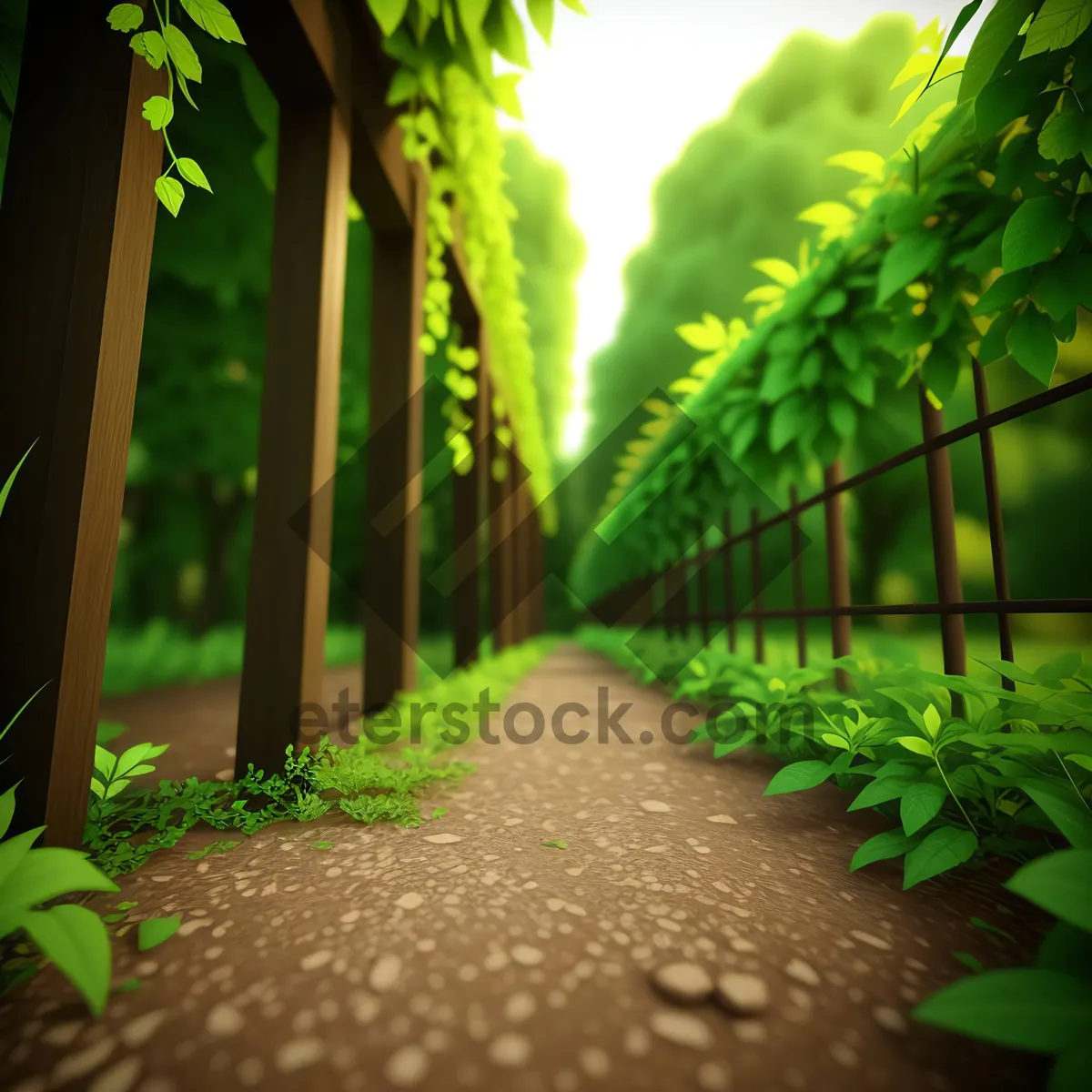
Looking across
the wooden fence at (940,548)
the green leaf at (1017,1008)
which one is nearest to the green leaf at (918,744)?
the wooden fence at (940,548)

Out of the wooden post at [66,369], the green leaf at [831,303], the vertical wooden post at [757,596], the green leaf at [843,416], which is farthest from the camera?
the vertical wooden post at [757,596]

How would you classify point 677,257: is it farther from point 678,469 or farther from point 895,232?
point 895,232

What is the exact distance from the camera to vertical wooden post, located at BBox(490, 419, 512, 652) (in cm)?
565

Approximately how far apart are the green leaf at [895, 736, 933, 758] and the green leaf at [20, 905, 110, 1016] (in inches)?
56.5

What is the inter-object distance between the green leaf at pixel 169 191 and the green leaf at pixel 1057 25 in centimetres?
167

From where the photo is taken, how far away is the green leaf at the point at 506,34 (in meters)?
1.50

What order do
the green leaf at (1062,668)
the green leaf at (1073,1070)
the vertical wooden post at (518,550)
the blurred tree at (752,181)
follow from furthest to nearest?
1. the blurred tree at (752,181)
2. the vertical wooden post at (518,550)
3. the green leaf at (1062,668)
4. the green leaf at (1073,1070)

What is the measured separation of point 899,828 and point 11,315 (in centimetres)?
226

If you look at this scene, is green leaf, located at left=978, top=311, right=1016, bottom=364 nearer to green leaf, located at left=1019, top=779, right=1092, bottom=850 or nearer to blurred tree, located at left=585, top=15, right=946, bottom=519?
green leaf, located at left=1019, top=779, right=1092, bottom=850

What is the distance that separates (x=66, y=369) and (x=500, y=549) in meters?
4.73

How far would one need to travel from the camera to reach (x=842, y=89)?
12.9 meters

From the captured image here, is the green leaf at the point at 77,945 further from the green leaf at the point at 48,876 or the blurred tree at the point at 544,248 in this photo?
the blurred tree at the point at 544,248

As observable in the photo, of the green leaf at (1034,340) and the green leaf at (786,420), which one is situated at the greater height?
the green leaf at (786,420)

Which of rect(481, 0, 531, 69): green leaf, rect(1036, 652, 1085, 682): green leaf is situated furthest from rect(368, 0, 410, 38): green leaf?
rect(1036, 652, 1085, 682): green leaf
